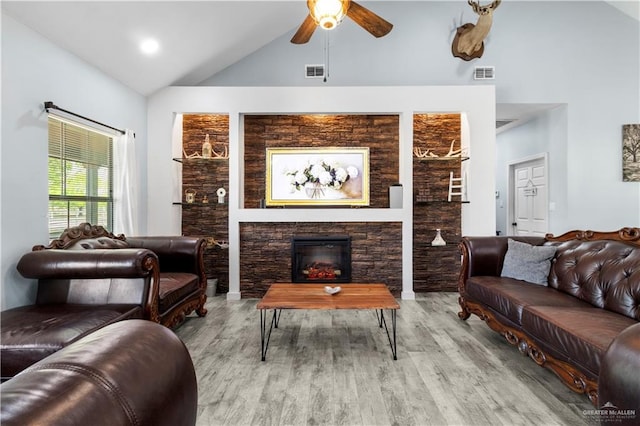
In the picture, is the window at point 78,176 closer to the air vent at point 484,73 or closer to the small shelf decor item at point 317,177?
the small shelf decor item at point 317,177

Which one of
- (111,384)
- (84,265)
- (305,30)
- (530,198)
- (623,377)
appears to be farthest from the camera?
(530,198)

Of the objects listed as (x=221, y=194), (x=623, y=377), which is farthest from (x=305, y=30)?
(x=623, y=377)

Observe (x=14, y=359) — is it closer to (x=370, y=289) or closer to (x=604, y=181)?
(x=370, y=289)

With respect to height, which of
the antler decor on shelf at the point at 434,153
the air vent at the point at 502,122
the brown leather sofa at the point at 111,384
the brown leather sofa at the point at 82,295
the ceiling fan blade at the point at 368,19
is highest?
the air vent at the point at 502,122

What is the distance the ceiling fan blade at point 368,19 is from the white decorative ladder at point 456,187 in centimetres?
253

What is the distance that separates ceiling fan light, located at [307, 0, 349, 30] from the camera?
251cm

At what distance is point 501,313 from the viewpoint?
9.16ft

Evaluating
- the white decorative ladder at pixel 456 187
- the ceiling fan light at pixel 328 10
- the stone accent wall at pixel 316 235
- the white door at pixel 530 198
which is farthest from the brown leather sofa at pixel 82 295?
the white door at pixel 530 198

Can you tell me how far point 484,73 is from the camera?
16.7 feet

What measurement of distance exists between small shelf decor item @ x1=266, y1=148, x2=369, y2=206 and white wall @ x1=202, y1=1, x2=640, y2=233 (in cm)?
106

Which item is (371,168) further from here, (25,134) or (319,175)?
(25,134)

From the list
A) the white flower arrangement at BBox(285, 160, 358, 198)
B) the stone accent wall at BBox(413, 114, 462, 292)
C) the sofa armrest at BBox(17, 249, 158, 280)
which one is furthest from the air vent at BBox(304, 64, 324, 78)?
the sofa armrest at BBox(17, 249, 158, 280)

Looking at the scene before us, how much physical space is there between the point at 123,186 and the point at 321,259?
2.58 meters

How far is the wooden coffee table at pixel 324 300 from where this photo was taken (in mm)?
2705
